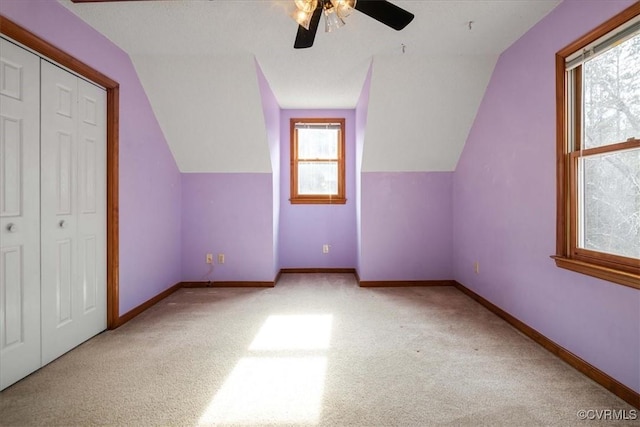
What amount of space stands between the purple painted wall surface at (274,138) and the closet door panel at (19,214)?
1.92 metres

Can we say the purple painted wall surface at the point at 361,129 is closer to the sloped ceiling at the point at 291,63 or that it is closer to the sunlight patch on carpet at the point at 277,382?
the sloped ceiling at the point at 291,63

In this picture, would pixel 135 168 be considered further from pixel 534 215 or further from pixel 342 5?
pixel 534 215

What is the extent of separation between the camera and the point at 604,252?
Result: 6.48 ft

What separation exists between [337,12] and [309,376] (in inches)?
80.3

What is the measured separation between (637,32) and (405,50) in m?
1.59

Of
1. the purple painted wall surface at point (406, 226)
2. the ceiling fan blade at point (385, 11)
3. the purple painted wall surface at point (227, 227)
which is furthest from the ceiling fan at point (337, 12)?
the purple painted wall surface at point (227, 227)

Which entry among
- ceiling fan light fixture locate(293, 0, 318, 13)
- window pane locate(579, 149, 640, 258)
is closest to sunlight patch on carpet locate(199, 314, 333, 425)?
window pane locate(579, 149, 640, 258)

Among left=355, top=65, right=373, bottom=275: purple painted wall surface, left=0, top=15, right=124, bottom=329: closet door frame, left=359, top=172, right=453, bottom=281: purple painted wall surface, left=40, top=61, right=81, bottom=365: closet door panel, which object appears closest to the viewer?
left=40, top=61, right=81, bottom=365: closet door panel

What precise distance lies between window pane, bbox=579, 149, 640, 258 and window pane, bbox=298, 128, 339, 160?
123 inches

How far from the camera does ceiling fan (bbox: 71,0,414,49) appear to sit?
5.20 ft

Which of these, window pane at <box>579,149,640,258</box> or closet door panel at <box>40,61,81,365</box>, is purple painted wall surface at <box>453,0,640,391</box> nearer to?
window pane at <box>579,149,640,258</box>

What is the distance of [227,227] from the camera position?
4.13 meters

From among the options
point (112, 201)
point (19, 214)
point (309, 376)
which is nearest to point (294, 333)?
point (309, 376)

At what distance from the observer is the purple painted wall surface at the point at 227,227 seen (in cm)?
411
